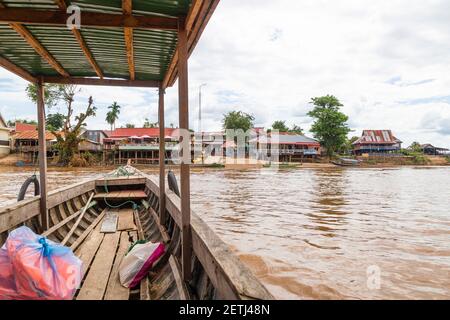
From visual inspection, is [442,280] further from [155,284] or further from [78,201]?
[78,201]

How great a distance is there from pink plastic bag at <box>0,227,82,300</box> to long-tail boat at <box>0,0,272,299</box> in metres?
0.49

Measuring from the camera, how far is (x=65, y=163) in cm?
4038

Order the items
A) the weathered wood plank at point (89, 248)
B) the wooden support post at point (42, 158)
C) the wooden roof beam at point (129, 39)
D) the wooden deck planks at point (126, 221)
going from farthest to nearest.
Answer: the wooden deck planks at point (126, 221)
the wooden support post at point (42, 158)
the weathered wood plank at point (89, 248)
the wooden roof beam at point (129, 39)

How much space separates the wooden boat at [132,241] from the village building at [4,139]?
142 feet

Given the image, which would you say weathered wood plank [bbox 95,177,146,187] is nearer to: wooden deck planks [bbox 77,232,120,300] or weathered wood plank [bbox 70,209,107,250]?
weathered wood plank [bbox 70,209,107,250]

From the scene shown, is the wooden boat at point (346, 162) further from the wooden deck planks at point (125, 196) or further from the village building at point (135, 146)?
the wooden deck planks at point (125, 196)

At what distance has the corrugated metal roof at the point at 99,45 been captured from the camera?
123 inches

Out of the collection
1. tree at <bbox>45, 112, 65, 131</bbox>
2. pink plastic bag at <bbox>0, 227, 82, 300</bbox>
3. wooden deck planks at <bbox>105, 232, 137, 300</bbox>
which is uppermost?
tree at <bbox>45, 112, 65, 131</bbox>

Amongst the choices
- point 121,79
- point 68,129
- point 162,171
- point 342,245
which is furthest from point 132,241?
point 68,129

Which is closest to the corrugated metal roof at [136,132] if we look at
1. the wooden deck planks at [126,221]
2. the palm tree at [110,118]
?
the palm tree at [110,118]

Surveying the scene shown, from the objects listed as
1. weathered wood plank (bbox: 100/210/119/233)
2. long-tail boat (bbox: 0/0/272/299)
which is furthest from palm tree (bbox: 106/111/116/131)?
long-tail boat (bbox: 0/0/272/299)

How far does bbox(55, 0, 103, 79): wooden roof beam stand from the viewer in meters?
3.08
